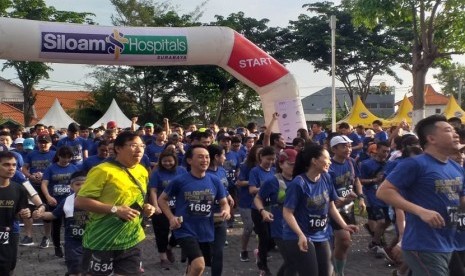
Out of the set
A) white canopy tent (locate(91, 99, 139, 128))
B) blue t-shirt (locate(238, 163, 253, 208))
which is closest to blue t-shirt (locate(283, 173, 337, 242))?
blue t-shirt (locate(238, 163, 253, 208))

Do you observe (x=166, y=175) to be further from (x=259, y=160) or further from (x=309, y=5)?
(x=309, y=5)

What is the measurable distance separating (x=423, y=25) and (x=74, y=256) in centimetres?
1368

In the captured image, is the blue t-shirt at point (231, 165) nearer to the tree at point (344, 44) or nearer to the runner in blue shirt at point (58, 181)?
the runner in blue shirt at point (58, 181)

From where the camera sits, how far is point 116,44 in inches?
568

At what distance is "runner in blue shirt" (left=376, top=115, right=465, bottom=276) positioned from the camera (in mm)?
4910

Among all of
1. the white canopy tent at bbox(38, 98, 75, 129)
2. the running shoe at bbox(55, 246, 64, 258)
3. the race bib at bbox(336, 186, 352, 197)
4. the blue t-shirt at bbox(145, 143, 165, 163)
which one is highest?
the white canopy tent at bbox(38, 98, 75, 129)

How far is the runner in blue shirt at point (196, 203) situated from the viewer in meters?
7.06

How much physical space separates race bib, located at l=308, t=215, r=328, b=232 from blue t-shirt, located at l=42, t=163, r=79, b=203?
4781 millimetres

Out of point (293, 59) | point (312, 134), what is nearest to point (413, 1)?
point (312, 134)

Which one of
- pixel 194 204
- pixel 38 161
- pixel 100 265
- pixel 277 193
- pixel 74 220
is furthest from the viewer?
pixel 38 161

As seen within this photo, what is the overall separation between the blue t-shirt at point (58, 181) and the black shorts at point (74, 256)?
8.92ft

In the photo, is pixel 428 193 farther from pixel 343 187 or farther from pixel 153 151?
pixel 153 151

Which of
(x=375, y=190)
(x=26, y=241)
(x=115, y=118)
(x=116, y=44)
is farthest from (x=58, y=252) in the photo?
(x=115, y=118)

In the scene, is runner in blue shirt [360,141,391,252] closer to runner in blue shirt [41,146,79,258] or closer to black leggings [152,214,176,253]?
black leggings [152,214,176,253]
